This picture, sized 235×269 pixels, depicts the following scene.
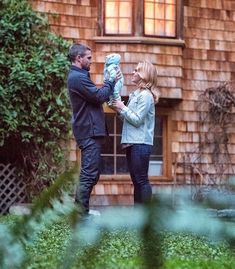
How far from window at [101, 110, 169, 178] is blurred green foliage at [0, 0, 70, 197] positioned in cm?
91

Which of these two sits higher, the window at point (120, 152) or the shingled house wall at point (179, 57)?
the shingled house wall at point (179, 57)

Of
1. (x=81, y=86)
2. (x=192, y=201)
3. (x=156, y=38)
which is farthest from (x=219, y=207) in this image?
(x=156, y=38)

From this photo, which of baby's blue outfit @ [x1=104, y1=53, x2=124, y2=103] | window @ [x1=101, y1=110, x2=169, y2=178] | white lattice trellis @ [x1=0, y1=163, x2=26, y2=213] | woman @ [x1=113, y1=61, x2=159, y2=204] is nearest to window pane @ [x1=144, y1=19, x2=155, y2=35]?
window @ [x1=101, y1=110, x2=169, y2=178]

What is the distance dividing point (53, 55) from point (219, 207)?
10286 millimetres

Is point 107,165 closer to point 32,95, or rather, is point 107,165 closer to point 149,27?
point 32,95

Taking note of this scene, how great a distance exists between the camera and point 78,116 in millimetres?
7055

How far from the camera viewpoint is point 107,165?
1161cm

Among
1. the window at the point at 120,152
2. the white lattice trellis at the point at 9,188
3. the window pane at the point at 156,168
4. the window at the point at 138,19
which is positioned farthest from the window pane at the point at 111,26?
the white lattice trellis at the point at 9,188

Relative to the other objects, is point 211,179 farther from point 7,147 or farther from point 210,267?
point 210,267

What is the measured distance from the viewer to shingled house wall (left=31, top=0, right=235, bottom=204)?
37.4ft

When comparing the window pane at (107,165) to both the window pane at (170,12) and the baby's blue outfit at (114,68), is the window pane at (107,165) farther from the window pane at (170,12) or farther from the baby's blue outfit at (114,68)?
the baby's blue outfit at (114,68)

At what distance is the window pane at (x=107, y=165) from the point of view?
11.6 meters

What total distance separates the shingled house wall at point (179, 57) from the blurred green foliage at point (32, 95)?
448 mm

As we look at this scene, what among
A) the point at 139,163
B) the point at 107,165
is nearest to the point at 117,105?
the point at 139,163
